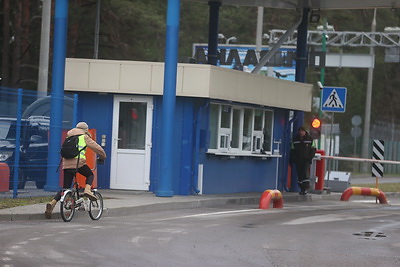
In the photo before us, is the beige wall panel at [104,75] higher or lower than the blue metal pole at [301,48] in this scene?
lower

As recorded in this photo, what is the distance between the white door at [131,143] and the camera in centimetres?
2347

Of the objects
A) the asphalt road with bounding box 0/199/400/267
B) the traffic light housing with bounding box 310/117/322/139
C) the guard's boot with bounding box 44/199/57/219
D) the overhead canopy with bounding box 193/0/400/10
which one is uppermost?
the overhead canopy with bounding box 193/0/400/10

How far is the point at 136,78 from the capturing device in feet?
76.0

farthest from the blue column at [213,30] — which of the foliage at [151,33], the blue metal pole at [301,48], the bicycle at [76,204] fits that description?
the bicycle at [76,204]

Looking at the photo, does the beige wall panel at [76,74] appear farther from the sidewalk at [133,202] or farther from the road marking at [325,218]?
the road marking at [325,218]

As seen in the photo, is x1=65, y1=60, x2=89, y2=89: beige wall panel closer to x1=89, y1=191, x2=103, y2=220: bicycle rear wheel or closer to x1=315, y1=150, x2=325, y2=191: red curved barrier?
x1=89, y1=191, x2=103, y2=220: bicycle rear wheel

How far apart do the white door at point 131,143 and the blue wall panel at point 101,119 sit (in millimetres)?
120

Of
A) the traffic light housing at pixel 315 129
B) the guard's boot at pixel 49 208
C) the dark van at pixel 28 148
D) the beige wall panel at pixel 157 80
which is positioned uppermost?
the beige wall panel at pixel 157 80

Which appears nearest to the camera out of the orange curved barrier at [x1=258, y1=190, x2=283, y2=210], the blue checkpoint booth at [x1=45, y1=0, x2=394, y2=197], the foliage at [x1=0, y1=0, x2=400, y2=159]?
the orange curved barrier at [x1=258, y1=190, x2=283, y2=210]

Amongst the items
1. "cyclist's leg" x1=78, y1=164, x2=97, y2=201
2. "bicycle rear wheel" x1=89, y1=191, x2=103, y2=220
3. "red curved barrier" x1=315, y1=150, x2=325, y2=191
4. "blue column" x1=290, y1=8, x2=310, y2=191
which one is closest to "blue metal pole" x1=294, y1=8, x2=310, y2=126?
"blue column" x1=290, y1=8, x2=310, y2=191

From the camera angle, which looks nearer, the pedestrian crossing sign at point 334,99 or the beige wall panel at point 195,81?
the beige wall panel at point 195,81

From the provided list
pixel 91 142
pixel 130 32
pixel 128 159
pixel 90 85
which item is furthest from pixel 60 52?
pixel 130 32

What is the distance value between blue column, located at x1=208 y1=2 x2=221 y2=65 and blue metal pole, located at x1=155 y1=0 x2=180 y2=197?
6.26 m

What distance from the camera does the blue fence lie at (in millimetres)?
19312
